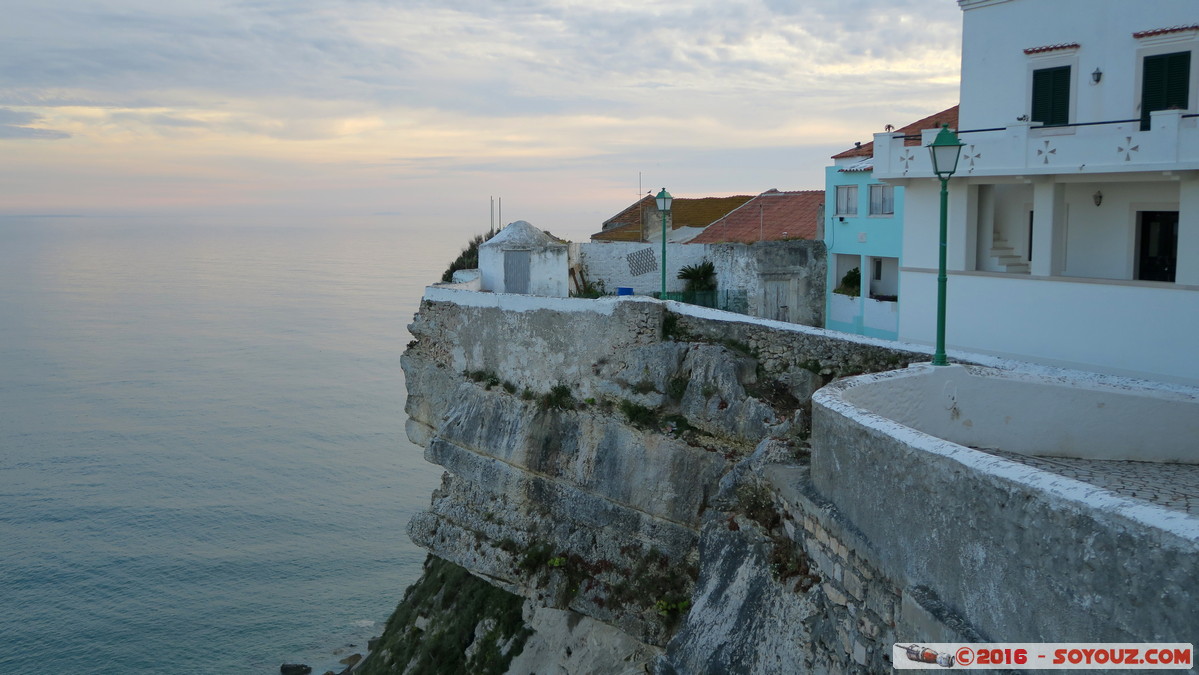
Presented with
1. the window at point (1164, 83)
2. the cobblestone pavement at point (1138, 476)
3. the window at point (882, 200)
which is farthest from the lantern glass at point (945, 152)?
the window at point (882, 200)

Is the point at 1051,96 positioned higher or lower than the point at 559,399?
higher

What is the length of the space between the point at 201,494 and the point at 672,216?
22173 millimetres

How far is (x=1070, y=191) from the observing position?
16078 millimetres

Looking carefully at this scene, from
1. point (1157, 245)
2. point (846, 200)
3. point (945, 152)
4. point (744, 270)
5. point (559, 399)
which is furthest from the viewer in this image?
point (846, 200)

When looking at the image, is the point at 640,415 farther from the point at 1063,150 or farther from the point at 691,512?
the point at 1063,150

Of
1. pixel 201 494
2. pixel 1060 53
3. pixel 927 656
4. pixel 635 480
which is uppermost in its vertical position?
pixel 1060 53

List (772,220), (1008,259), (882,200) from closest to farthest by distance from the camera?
(1008,259) → (882,200) → (772,220)

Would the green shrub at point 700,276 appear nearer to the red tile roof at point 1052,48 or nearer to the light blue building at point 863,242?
the light blue building at point 863,242

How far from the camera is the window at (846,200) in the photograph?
25531 mm

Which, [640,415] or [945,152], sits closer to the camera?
[945,152]

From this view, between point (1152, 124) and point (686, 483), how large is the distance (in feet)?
27.8

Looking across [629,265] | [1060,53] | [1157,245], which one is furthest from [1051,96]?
[629,265]

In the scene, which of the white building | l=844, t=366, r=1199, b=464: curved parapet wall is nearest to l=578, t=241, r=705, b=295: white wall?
the white building

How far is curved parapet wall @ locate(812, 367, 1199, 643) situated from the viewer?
468cm
